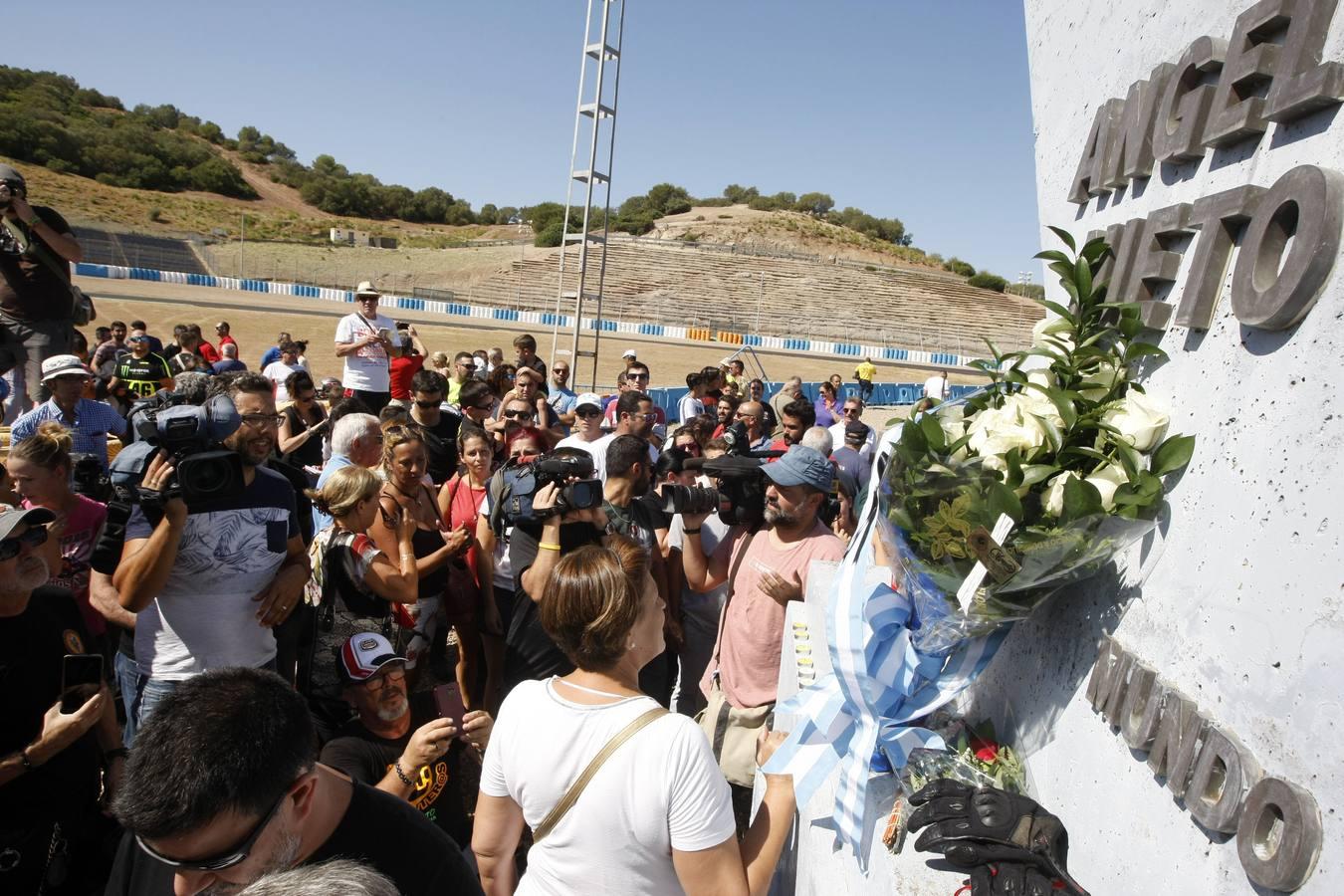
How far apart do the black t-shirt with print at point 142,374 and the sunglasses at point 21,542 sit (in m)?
6.47

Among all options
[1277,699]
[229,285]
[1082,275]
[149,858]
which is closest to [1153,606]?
[1277,699]

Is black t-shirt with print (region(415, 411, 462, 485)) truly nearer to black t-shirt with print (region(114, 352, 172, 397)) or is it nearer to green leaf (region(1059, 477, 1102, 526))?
black t-shirt with print (region(114, 352, 172, 397))

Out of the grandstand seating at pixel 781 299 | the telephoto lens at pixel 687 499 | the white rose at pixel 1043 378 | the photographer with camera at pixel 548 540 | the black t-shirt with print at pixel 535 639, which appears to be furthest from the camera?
the grandstand seating at pixel 781 299

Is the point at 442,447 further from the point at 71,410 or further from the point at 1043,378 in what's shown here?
the point at 1043,378

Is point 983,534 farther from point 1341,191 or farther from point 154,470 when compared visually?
point 154,470

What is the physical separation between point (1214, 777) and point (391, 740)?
2.41 metres

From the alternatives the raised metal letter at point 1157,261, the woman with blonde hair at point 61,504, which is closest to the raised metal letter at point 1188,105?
the raised metal letter at point 1157,261

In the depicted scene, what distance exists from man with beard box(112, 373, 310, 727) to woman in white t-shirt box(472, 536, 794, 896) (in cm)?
147

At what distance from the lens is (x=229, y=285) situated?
48.1 metres

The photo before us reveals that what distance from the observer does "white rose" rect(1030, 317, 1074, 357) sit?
2182mm

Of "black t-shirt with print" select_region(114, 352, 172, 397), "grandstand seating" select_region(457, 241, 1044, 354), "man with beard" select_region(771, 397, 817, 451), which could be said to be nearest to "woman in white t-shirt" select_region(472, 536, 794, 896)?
"man with beard" select_region(771, 397, 817, 451)

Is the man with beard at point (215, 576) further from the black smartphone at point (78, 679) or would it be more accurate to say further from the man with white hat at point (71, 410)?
the man with white hat at point (71, 410)

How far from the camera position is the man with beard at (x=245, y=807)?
1.51 m

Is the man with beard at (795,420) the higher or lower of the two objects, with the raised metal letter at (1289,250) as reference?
lower
